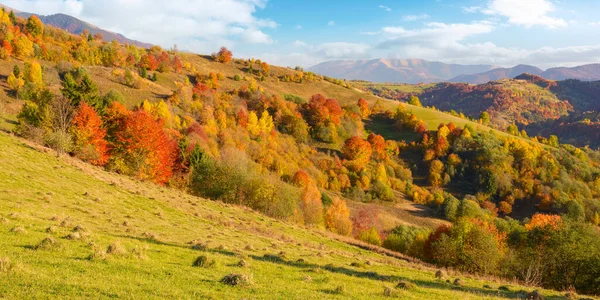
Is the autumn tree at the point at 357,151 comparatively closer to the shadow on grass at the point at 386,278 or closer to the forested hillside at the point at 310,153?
the forested hillside at the point at 310,153

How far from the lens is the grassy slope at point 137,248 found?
37.3ft

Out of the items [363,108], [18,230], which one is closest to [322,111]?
[363,108]

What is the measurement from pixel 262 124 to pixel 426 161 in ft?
239

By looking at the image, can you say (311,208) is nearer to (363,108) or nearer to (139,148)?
(139,148)

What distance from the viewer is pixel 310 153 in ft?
458

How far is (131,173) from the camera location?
6425 cm

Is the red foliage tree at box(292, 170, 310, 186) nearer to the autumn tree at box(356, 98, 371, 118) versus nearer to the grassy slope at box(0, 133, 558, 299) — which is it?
the grassy slope at box(0, 133, 558, 299)

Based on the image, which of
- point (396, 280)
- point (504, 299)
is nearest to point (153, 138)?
point (396, 280)

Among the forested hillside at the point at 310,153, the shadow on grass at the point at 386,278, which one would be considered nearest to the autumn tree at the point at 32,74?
the forested hillside at the point at 310,153

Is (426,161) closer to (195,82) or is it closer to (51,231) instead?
(195,82)

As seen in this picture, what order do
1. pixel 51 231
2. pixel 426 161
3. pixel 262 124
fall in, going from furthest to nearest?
pixel 426 161 < pixel 262 124 < pixel 51 231

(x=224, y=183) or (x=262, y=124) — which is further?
(x=262, y=124)

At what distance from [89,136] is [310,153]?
296ft

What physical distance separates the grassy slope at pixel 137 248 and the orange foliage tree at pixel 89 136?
15.6 meters
